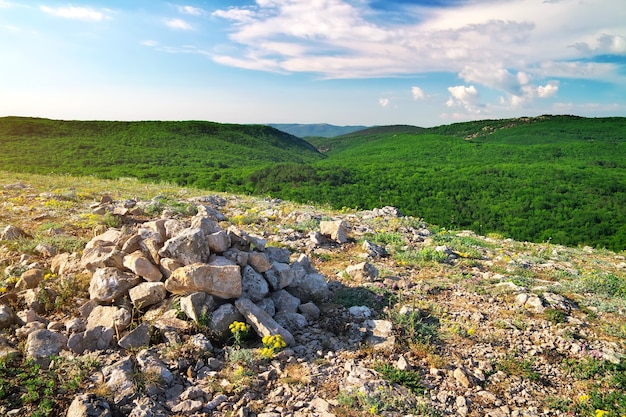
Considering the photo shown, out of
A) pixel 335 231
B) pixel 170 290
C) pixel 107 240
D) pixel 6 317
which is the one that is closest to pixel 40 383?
pixel 6 317

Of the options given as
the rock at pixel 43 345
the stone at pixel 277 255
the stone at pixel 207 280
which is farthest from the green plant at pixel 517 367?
the rock at pixel 43 345

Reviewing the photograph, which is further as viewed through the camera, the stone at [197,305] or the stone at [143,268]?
the stone at [143,268]

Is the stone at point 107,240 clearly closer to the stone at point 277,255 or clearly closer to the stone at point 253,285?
the stone at point 253,285

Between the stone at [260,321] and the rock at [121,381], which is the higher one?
the stone at [260,321]

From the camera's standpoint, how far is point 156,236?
19.1 feet

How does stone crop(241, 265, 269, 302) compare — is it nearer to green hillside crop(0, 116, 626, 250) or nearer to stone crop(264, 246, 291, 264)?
stone crop(264, 246, 291, 264)

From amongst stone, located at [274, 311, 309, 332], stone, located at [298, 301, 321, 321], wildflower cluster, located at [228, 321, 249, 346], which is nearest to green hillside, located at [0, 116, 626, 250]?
stone, located at [298, 301, 321, 321]

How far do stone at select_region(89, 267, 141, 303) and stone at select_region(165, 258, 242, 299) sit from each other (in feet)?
1.80

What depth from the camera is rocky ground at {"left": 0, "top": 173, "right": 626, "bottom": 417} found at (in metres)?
4.05

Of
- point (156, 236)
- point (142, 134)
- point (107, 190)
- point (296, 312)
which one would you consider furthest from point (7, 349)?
point (142, 134)

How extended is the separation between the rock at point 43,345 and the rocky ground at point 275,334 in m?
0.02

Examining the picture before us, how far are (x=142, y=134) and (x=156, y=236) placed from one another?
72014 mm

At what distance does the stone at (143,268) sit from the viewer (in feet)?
17.4

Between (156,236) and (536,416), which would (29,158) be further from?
(536,416)
